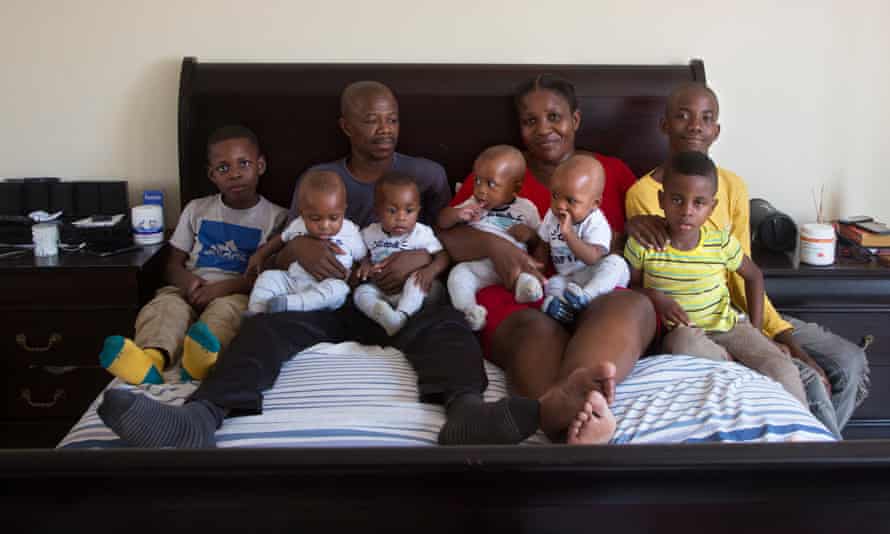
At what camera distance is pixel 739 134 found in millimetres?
2822

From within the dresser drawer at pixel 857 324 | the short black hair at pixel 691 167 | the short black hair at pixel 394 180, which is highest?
the short black hair at pixel 691 167

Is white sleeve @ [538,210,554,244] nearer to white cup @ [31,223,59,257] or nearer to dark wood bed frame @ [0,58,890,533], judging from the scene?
dark wood bed frame @ [0,58,890,533]

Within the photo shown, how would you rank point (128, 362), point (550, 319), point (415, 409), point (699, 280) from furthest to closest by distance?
point (699, 280), point (550, 319), point (128, 362), point (415, 409)

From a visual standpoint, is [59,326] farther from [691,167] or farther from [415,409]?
[691,167]

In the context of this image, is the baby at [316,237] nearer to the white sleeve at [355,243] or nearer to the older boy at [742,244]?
the white sleeve at [355,243]

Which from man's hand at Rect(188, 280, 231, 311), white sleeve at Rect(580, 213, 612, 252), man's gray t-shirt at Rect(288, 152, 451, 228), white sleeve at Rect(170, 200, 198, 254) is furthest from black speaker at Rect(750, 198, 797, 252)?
white sleeve at Rect(170, 200, 198, 254)

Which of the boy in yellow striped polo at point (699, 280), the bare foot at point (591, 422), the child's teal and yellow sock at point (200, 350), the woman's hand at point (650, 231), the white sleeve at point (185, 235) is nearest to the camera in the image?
the bare foot at point (591, 422)

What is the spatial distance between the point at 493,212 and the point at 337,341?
1.91 feet

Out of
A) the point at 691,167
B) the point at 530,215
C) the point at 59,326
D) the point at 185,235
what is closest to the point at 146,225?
the point at 185,235

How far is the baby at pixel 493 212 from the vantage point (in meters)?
2.18

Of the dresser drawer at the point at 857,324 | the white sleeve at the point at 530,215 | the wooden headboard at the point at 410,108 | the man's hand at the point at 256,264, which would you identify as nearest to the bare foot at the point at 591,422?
the white sleeve at the point at 530,215

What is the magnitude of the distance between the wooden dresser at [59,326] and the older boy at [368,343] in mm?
535

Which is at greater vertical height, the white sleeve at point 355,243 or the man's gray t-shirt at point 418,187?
the man's gray t-shirt at point 418,187

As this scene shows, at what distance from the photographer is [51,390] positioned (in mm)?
2438
